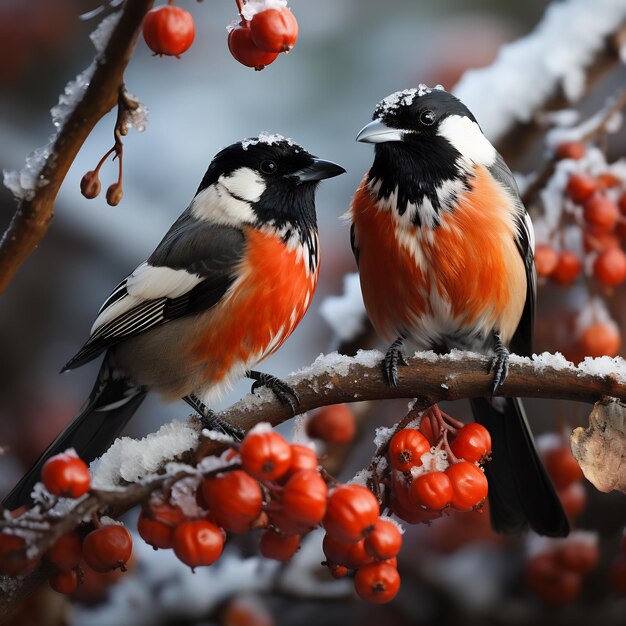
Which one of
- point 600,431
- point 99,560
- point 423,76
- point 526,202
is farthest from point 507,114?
point 99,560

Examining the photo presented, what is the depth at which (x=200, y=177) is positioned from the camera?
5.41ft

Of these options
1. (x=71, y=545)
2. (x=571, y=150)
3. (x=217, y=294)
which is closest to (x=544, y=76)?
(x=571, y=150)

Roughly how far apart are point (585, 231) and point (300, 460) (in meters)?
0.76

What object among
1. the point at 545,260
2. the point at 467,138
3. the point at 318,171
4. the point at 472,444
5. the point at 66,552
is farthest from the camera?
the point at 545,260

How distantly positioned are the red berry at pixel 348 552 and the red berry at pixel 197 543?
0.11 metres

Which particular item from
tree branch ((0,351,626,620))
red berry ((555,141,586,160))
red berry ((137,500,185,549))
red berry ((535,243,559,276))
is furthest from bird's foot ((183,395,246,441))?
red berry ((555,141,586,160))

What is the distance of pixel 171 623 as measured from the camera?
1.21 metres

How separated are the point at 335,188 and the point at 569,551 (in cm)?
80

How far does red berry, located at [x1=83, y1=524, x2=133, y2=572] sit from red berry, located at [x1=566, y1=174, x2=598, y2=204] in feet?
2.73

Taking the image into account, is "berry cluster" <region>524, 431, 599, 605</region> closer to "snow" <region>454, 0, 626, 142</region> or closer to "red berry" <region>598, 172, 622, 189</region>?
"red berry" <region>598, 172, 622, 189</region>

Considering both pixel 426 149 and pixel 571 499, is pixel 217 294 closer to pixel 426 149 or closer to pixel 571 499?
pixel 426 149

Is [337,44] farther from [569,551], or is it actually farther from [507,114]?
[569,551]

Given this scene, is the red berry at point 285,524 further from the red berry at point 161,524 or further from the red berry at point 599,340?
the red berry at point 599,340

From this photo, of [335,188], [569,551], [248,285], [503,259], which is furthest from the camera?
[335,188]
